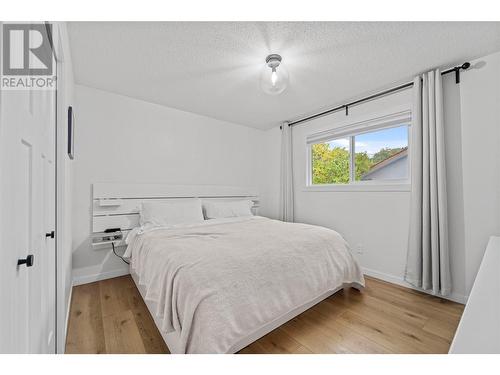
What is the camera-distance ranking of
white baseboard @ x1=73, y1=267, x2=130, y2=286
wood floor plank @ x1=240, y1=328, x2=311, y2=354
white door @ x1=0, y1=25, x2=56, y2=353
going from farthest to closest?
white baseboard @ x1=73, y1=267, x2=130, y2=286 → wood floor plank @ x1=240, y1=328, x2=311, y2=354 → white door @ x1=0, y1=25, x2=56, y2=353

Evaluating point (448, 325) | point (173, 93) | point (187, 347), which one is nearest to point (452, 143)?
point (448, 325)

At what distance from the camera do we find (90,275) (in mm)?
2455

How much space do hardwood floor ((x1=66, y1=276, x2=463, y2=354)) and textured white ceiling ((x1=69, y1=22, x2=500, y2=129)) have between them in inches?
86.8

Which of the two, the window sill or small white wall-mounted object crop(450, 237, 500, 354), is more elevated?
the window sill

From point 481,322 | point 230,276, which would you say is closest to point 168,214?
point 230,276

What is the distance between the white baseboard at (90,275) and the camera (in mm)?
2379

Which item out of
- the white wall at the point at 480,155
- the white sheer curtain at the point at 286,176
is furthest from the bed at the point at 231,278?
the white sheer curtain at the point at 286,176

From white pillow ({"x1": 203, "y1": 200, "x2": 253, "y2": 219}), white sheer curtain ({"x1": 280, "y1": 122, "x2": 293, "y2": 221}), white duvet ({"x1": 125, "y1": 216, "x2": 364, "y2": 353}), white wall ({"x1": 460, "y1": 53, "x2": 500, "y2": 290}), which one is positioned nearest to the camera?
white duvet ({"x1": 125, "y1": 216, "x2": 364, "y2": 353})

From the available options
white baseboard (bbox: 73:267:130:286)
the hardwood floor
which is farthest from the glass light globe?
white baseboard (bbox: 73:267:130:286)

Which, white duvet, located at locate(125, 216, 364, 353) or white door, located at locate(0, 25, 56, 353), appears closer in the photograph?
white door, located at locate(0, 25, 56, 353)

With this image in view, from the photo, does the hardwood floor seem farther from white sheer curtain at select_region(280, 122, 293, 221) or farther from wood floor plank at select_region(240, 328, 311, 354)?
white sheer curtain at select_region(280, 122, 293, 221)

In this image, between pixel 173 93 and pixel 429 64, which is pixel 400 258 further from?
pixel 173 93

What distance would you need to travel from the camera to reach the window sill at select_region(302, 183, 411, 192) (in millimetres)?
2406
